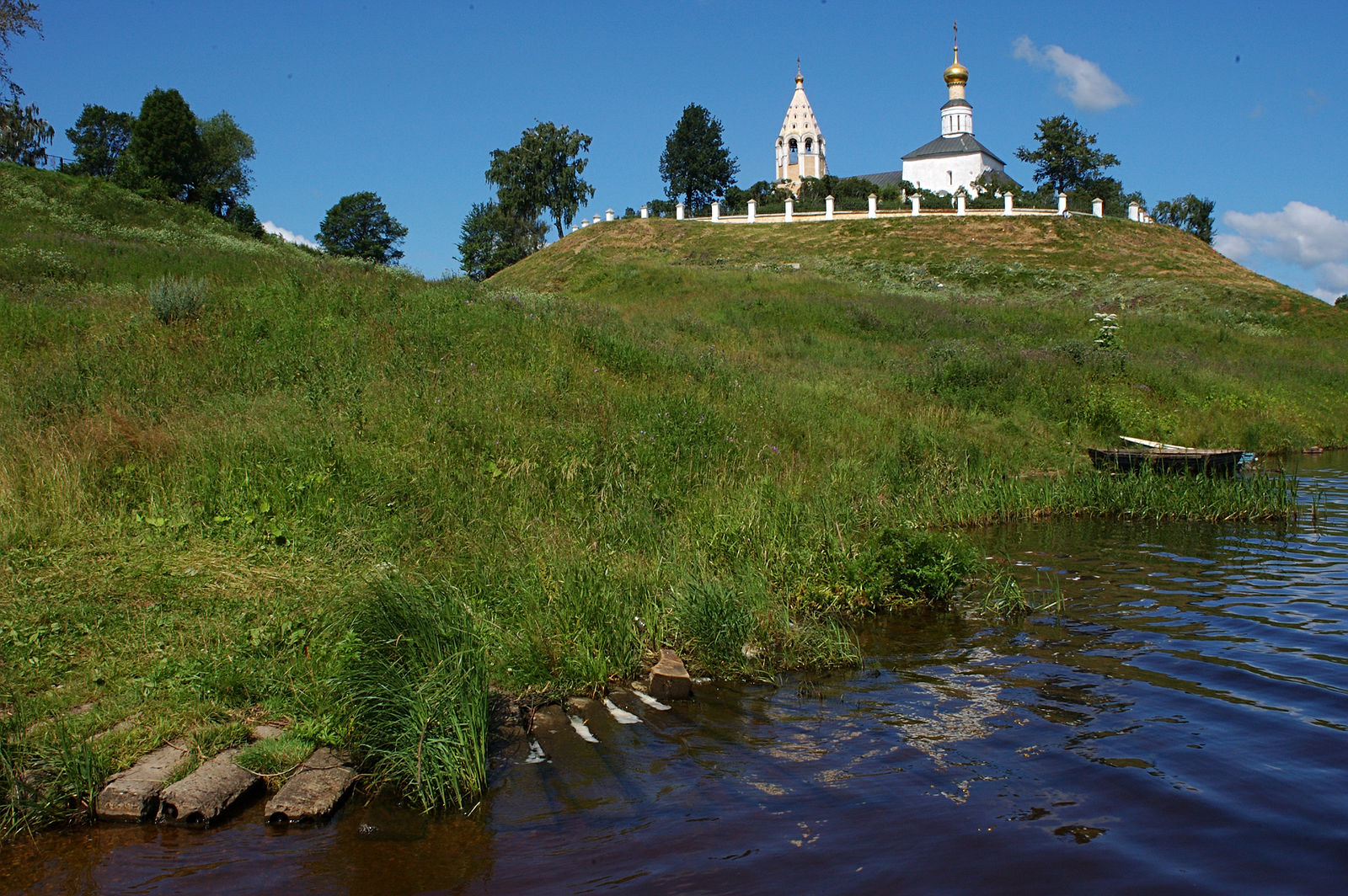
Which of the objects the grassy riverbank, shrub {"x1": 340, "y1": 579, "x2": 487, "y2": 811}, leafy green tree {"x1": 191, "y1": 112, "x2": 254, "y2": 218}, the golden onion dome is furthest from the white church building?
shrub {"x1": 340, "y1": 579, "x2": 487, "y2": 811}

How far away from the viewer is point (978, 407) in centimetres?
1866

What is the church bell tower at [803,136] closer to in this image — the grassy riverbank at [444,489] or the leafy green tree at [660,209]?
the leafy green tree at [660,209]

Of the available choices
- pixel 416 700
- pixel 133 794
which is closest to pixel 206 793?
pixel 133 794

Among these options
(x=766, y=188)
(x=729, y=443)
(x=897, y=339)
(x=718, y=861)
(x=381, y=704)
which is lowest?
(x=718, y=861)

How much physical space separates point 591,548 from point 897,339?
64.5ft

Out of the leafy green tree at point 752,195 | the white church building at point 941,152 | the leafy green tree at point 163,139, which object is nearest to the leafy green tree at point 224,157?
the leafy green tree at point 163,139

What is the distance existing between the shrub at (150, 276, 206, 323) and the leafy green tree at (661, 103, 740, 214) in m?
72.1

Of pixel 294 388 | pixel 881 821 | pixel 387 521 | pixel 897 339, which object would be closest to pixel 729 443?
pixel 387 521

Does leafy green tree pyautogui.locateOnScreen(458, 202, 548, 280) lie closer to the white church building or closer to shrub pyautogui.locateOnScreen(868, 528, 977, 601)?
the white church building

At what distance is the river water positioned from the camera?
4133 millimetres

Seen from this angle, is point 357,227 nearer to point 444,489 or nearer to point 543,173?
point 543,173

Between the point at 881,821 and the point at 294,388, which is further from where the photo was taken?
the point at 294,388

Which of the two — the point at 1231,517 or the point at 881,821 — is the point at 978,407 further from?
the point at 881,821

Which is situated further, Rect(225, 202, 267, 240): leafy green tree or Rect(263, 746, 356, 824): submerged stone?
Rect(225, 202, 267, 240): leafy green tree
